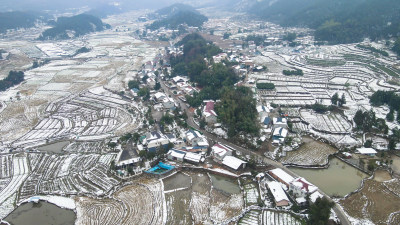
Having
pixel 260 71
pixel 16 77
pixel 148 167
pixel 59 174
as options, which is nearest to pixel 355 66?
pixel 260 71

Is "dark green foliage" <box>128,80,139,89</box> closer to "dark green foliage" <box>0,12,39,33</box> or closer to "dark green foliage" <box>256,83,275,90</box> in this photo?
"dark green foliage" <box>256,83,275,90</box>

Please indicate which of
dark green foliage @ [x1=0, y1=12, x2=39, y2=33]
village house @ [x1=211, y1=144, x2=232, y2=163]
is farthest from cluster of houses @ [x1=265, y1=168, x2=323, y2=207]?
dark green foliage @ [x1=0, y1=12, x2=39, y2=33]

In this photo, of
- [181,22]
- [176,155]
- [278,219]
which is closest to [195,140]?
[176,155]

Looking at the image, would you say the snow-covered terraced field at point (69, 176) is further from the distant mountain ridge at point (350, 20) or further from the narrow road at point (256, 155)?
the distant mountain ridge at point (350, 20)

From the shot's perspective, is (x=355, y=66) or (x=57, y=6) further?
(x=57, y=6)

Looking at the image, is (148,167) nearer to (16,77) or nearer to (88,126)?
(88,126)

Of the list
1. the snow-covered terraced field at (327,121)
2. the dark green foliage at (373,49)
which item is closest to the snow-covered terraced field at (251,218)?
the snow-covered terraced field at (327,121)
